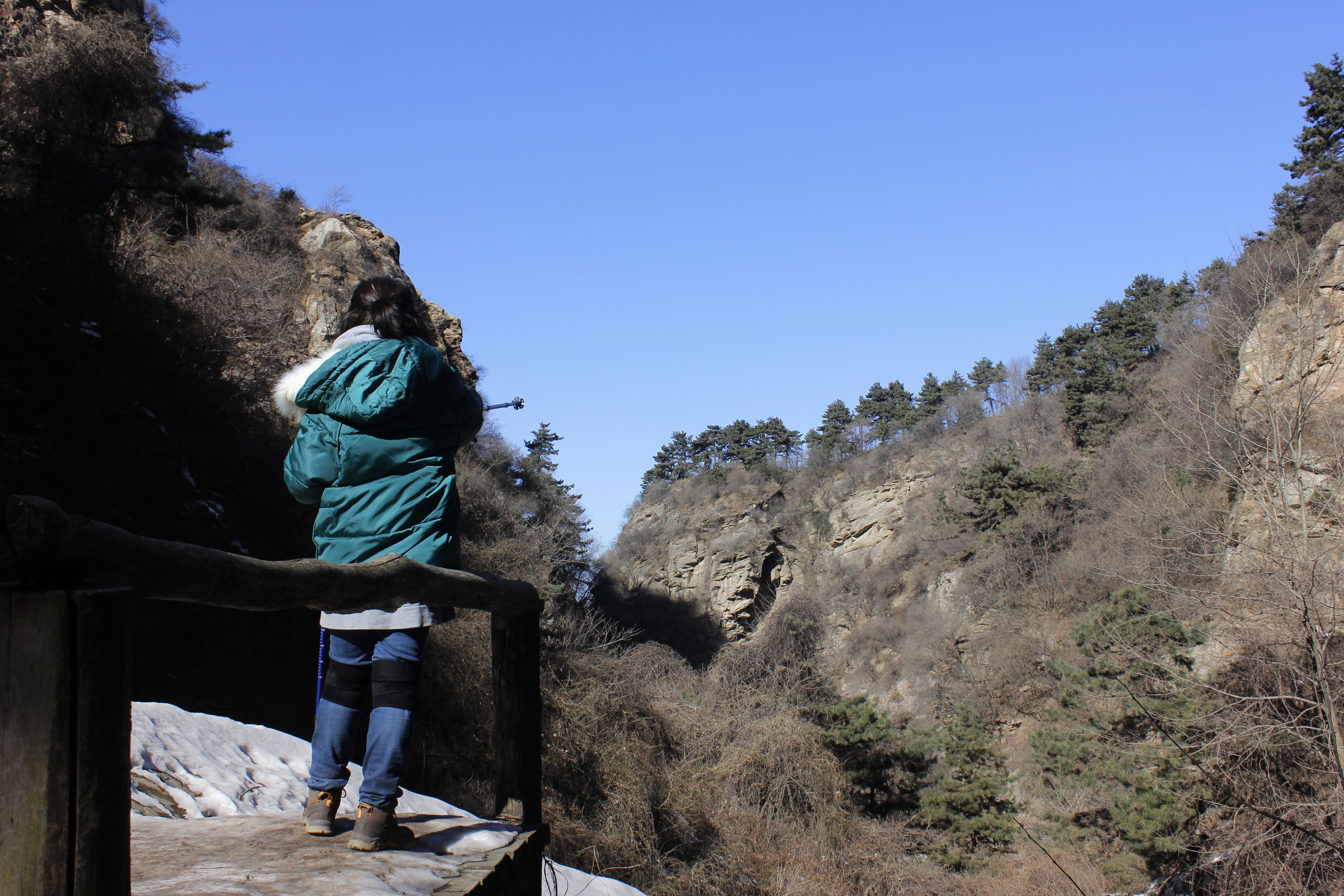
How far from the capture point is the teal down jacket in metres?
2.51

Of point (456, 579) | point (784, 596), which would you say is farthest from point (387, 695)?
point (784, 596)

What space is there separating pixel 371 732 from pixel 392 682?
0.16 meters

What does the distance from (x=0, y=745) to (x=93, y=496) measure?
8.16 metres

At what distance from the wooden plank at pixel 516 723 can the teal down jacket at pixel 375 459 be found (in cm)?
47

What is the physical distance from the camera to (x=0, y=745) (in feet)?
3.95

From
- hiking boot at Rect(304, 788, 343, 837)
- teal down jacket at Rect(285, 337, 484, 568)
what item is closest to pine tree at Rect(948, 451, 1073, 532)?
teal down jacket at Rect(285, 337, 484, 568)

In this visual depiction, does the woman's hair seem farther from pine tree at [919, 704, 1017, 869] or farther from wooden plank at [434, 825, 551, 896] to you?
pine tree at [919, 704, 1017, 869]

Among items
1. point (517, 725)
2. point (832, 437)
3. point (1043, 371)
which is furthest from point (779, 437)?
point (517, 725)

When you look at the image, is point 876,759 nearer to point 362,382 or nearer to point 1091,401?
point 362,382

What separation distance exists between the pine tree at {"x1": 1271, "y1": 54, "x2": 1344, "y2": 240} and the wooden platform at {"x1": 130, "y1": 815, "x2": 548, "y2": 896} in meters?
30.0

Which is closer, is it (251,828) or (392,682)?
(392,682)

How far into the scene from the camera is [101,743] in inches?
48.6

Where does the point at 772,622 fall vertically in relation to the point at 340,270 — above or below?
below

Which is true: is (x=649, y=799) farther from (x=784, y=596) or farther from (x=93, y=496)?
(x=784, y=596)
